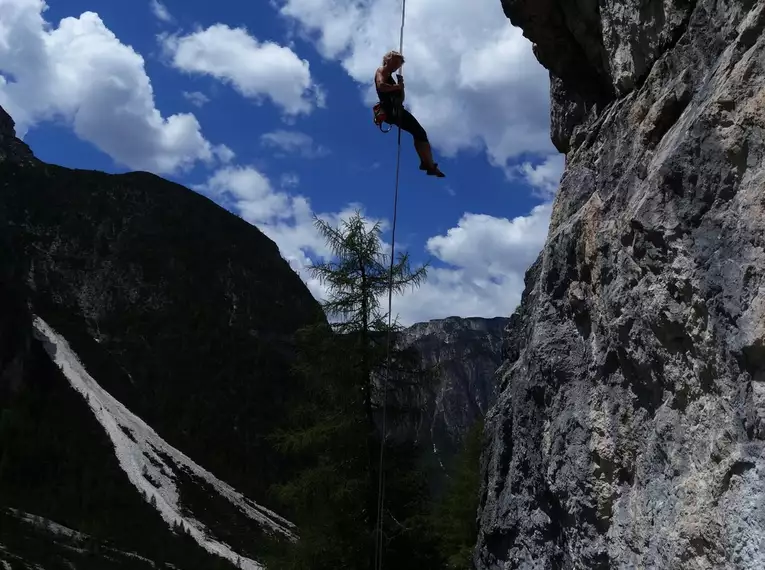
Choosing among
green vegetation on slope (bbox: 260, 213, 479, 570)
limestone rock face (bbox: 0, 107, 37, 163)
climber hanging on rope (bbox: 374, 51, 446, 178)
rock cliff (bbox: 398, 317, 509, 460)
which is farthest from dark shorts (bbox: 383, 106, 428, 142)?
rock cliff (bbox: 398, 317, 509, 460)

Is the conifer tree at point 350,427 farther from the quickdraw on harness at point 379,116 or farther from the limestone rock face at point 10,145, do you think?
the limestone rock face at point 10,145

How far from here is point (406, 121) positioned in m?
8.98

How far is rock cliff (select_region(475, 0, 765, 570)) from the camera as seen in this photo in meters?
4.64

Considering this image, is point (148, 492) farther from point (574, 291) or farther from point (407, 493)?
point (574, 291)

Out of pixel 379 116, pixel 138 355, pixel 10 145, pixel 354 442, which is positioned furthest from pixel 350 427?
pixel 10 145

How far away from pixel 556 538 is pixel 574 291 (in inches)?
93.4

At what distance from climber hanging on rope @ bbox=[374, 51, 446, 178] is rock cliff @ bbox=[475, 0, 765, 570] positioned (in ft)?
5.86

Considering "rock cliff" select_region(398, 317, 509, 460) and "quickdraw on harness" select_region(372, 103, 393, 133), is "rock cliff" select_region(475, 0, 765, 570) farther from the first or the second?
"rock cliff" select_region(398, 317, 509, 460)

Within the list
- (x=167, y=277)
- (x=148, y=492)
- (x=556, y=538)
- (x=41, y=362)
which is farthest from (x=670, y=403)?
(x=167, y=277)

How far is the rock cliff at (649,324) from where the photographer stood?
15.2 ft

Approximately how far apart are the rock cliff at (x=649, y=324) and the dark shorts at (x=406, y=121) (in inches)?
74.4

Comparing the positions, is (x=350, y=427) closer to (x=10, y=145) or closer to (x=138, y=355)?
(x=138, y=355)

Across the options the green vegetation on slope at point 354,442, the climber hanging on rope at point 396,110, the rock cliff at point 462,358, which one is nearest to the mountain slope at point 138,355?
the green vegetation on slope at point 354,442

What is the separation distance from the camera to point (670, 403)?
17.9ft
